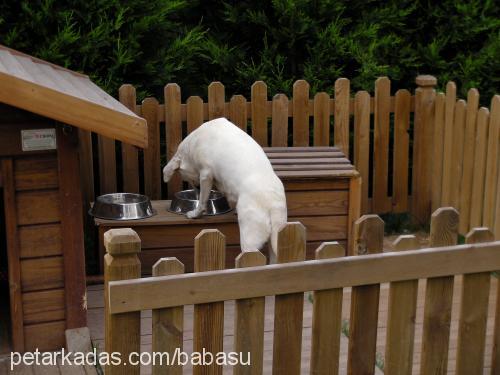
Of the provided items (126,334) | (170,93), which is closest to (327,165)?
(170,93)

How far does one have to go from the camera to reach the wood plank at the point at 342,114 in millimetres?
6852

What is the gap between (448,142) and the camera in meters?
7.05

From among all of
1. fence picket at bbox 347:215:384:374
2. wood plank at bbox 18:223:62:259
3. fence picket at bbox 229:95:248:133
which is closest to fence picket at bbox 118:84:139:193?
fence picket at bbox 229:95:248:133

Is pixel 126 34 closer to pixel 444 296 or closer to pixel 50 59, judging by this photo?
pixel 50 59

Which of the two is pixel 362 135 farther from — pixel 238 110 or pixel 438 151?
pixel 238 110

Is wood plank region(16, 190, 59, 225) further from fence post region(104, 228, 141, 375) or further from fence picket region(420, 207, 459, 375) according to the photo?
fence picket region(420, 207, 459, 375)

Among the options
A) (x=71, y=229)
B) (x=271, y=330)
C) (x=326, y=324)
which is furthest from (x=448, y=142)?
(x=326, y=324)

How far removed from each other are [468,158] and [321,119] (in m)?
1.32

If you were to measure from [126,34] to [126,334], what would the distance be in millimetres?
4089

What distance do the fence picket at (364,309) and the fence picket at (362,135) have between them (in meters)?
4.03

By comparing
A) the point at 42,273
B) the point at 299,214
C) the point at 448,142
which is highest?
the point at 448,142

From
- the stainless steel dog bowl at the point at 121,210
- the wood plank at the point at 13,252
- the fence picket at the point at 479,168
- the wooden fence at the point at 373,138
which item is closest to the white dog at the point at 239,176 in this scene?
the stainless steel dog bowl at the point at 121,210

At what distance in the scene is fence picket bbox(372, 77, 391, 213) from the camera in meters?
7.11

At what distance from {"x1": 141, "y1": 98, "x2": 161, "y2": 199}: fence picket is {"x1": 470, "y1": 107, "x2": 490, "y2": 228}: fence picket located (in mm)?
2685
